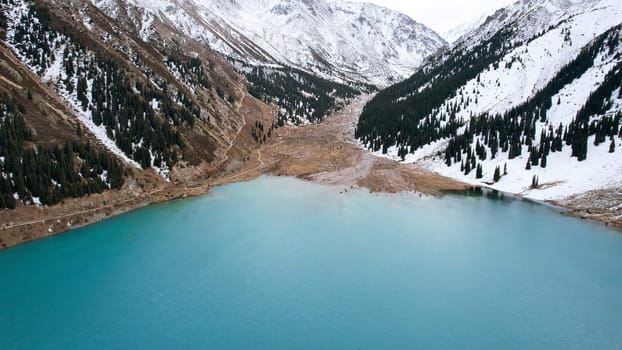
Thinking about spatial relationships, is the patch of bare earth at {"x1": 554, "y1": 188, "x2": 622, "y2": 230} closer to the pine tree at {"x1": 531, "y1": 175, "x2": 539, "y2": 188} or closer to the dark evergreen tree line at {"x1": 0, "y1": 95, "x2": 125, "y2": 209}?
the pine tree at {"x1": 531, "y1": 175, "x2": 539, "y2": 188}

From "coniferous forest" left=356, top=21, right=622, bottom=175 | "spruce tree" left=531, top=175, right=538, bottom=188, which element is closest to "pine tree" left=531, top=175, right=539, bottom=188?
"spruce tree" left=531, top=175, right=538, bottom=188

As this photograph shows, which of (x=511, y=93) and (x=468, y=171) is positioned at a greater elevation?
(x=511, y=93)

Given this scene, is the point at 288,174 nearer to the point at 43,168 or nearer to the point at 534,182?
the point at 43,168

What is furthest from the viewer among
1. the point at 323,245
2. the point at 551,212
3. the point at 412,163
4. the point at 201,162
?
the point at 412,163

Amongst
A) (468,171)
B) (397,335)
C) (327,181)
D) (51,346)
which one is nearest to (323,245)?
(397,335)

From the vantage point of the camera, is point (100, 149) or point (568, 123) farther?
point (568, 123)

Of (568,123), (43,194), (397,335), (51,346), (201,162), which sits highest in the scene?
(568,123)

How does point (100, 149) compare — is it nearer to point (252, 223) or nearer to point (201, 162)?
point (201, 162)
